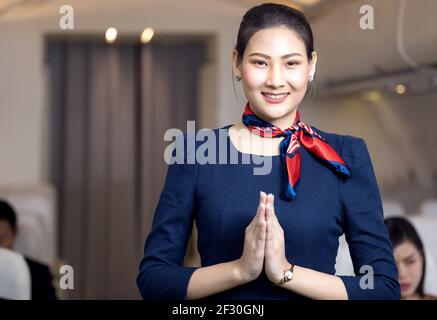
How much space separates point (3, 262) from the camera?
4.91 feet

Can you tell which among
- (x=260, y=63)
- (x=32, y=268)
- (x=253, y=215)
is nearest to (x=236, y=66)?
(x=260, y=63)

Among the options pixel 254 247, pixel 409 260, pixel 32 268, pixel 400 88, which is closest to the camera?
pixel 254 247

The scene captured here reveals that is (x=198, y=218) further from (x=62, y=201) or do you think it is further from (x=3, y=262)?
(x=62, y=201)

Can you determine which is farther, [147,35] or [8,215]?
[147,35]

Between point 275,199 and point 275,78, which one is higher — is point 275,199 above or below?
below

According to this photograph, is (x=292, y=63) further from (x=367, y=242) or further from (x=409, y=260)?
(x=409, y=260)

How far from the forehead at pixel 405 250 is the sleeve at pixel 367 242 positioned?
3.89ft

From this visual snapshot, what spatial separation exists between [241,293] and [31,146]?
11.2 ft

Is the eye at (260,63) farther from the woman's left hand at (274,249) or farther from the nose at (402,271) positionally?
the nose at (402,271)

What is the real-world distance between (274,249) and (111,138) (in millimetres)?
3750

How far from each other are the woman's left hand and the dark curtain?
141 inches

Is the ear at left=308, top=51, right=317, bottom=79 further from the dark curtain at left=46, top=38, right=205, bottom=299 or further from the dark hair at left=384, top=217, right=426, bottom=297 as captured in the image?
the dark curtain at left=46, top=38, right=205, bottom=299

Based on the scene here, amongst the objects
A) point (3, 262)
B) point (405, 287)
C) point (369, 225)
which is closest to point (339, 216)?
point (369, 225)

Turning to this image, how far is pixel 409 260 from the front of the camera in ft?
5.98
